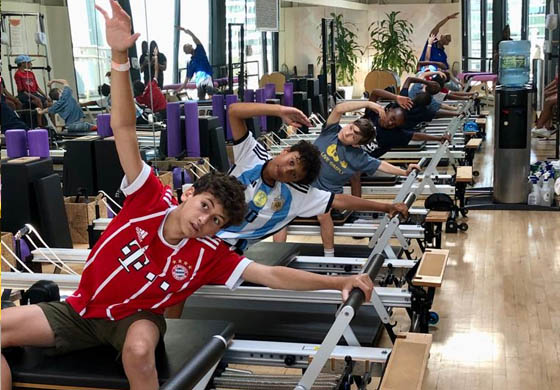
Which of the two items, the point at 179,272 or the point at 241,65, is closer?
the point at 179,272

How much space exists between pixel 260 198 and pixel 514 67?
4.28m

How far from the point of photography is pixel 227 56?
8.83 m

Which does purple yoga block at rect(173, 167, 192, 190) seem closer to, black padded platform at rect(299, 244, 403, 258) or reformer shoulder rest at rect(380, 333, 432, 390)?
black padded platform at rect(299, 244, 403, 258)

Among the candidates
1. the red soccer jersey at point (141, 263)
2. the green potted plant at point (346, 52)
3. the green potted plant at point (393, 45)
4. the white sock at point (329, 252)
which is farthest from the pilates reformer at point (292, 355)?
the green potted plant at point (346, 52)

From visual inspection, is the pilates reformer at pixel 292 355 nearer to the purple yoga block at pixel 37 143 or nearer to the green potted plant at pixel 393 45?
the purple yoga block at pixel 37 143

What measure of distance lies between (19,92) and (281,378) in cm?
332

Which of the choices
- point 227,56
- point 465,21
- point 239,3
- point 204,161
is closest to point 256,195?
point 204,161

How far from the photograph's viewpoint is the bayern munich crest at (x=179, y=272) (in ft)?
7.37

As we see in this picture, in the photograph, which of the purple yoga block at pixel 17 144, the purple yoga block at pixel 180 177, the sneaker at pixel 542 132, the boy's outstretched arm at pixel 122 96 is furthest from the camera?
the sneaker at pixel 542 132

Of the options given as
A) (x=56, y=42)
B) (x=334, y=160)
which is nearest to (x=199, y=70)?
(x=56, y=42)

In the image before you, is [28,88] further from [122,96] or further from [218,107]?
[218,107]

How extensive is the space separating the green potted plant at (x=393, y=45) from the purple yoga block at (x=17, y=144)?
23.6 feet

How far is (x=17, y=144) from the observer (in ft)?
17.3

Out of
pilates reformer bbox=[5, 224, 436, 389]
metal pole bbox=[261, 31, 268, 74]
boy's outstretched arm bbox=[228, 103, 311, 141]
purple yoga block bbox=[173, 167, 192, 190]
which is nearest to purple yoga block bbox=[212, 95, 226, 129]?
purple yoga block bbox=[173, 167, 192, 190]
